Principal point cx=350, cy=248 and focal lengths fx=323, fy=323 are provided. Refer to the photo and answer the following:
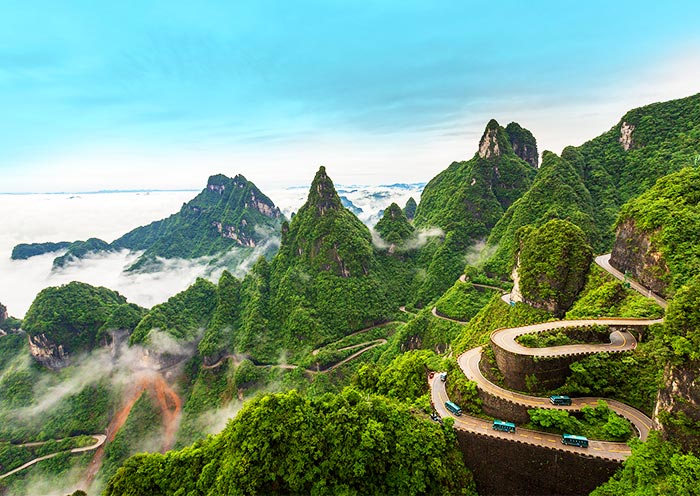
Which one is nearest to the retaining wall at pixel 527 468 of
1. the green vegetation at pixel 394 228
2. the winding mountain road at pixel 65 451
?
the green vegetation at pixel 394 228

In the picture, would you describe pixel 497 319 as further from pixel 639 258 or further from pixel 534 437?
pixel 534 437

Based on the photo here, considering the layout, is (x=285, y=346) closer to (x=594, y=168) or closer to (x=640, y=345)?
(x=640, y=345)

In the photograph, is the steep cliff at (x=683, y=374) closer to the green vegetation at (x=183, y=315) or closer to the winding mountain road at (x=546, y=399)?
the winding mountain road at (x=546, y=399)

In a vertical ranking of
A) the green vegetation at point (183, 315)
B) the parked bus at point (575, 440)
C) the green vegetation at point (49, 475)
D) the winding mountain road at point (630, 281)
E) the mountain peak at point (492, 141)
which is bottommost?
the green vegetation at point (49, 475)

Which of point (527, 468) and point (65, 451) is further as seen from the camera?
point (65, 451)

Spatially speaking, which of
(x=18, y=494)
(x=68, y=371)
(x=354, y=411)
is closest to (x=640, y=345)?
(x=354, y=411)

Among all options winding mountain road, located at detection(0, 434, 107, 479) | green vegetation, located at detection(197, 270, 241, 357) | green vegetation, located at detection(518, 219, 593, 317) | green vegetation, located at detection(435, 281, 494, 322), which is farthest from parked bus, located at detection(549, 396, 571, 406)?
winding mountain road, located at detection(0, 434, 107, 479)

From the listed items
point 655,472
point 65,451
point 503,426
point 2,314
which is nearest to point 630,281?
point 655,472

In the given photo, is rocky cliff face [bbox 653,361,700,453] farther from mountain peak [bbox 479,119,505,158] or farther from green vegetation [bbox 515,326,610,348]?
mountain peak [bbox 479,119,505,158]
